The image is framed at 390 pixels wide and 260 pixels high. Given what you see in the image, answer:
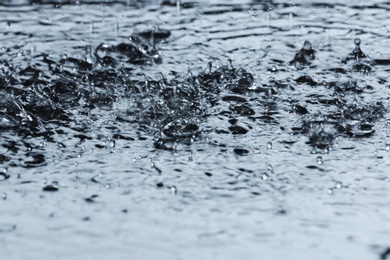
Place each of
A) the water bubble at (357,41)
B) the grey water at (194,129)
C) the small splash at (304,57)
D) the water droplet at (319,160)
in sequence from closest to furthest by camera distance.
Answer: the grey water at (194,129) → the water droplet at (319,160) → the small splash at (304,57) → the water bubble at (357,41)

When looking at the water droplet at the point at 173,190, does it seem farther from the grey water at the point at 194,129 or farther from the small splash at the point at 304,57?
the small splash at the point at 304,57

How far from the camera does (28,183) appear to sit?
161cm

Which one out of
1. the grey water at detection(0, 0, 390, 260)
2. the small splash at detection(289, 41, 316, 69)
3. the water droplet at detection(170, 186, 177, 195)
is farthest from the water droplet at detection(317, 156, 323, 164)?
the small splash at detection(289, 41, 316, 69)

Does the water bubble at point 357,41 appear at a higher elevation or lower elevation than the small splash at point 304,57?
higher

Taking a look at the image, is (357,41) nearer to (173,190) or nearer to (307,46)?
(307,46)

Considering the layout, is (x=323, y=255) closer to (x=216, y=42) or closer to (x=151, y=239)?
(x=151, y=239)

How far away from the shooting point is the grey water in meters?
1.40

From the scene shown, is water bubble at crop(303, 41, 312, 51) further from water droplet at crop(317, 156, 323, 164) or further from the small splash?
water droplet at crop(317, 156, 323, 164)

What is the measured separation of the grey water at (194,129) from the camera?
140 centimetres

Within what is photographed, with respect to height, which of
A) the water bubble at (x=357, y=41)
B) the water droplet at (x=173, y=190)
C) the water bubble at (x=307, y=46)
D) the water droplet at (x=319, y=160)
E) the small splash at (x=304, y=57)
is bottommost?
the water droplet at (x=173, y=190)

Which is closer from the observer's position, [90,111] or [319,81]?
[90,111]

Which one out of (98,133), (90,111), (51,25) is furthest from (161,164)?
(51,25)

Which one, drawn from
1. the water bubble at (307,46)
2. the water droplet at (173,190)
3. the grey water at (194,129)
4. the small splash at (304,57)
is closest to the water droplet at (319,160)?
the grey water at (194,129)

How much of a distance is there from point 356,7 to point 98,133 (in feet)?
4.57
